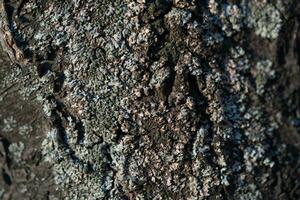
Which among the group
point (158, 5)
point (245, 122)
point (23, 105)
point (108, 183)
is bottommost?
point (108, 183)

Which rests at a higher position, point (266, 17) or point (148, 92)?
point (266, 17)

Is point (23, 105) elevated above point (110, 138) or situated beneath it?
elevated above

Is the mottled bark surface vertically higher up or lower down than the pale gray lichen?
lower down

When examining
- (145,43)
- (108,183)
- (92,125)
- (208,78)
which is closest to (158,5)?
(145,43)

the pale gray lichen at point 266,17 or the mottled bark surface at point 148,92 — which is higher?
the pale gray lichen at point 266,17

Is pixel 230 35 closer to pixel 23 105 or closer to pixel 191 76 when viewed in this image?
pixel 191 76

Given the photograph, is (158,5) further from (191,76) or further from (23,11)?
(23,11)
